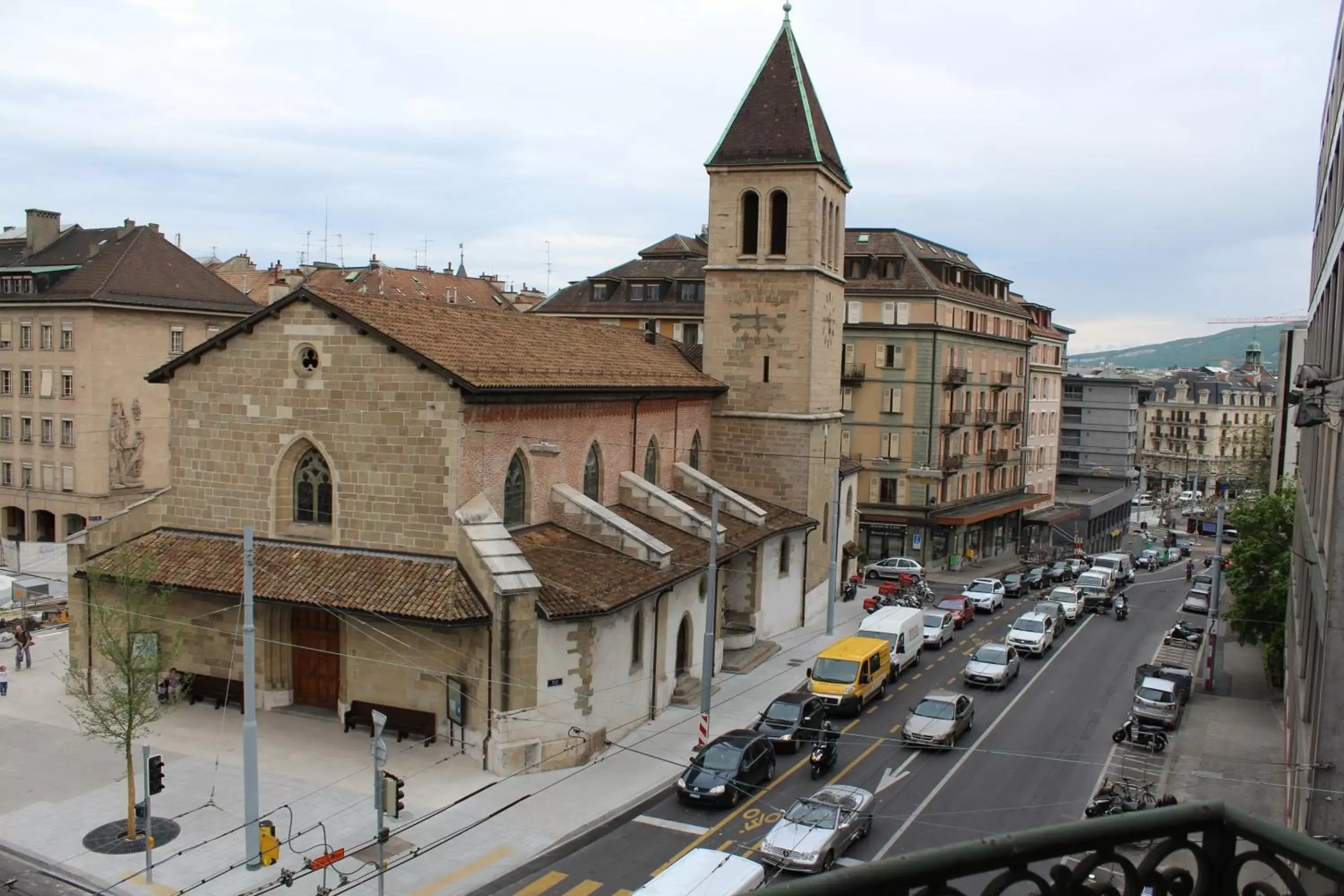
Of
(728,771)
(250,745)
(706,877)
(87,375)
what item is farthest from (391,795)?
(87,375)

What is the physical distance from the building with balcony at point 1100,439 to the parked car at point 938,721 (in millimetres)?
66236

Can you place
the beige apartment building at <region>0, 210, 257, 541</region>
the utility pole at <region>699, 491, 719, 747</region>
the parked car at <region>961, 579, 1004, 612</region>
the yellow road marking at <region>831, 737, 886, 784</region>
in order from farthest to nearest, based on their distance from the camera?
the beige apartment building at <region>0, 210, 257, 541</region>, the parked car at <region>961, 579, 1004, 612</region>, the utility pole at <region>699, 491, 719, 747</region>, the yellow road marking at <region>831, 737, 886, 784</region>

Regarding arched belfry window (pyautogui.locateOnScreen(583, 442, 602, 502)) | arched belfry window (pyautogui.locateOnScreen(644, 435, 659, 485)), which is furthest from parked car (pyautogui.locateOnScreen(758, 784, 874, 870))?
arched belfry window (pyautogui.locateOnScreen(644, 435, 659, 485))

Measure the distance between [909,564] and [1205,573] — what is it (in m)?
23.1

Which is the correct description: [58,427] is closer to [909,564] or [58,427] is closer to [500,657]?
[500,657]

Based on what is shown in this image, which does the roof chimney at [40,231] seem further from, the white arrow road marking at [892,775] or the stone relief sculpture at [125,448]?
the white arrow road marking at [892,775]

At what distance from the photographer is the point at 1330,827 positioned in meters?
14.4

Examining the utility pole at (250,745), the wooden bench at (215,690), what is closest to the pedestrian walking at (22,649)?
the wooden bench at (215,690)

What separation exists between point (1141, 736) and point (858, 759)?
329 inches

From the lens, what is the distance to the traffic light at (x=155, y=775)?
21.1m

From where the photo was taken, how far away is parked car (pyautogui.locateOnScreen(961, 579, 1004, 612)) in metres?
52.8

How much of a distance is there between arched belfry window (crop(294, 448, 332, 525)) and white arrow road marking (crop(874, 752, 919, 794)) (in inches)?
654

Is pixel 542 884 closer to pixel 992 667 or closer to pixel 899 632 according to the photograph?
pixel 899 632

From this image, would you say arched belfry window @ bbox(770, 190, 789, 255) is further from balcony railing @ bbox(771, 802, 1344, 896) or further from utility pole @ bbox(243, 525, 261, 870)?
balcony railing @ bbox(771, 802, 1344, 896)
